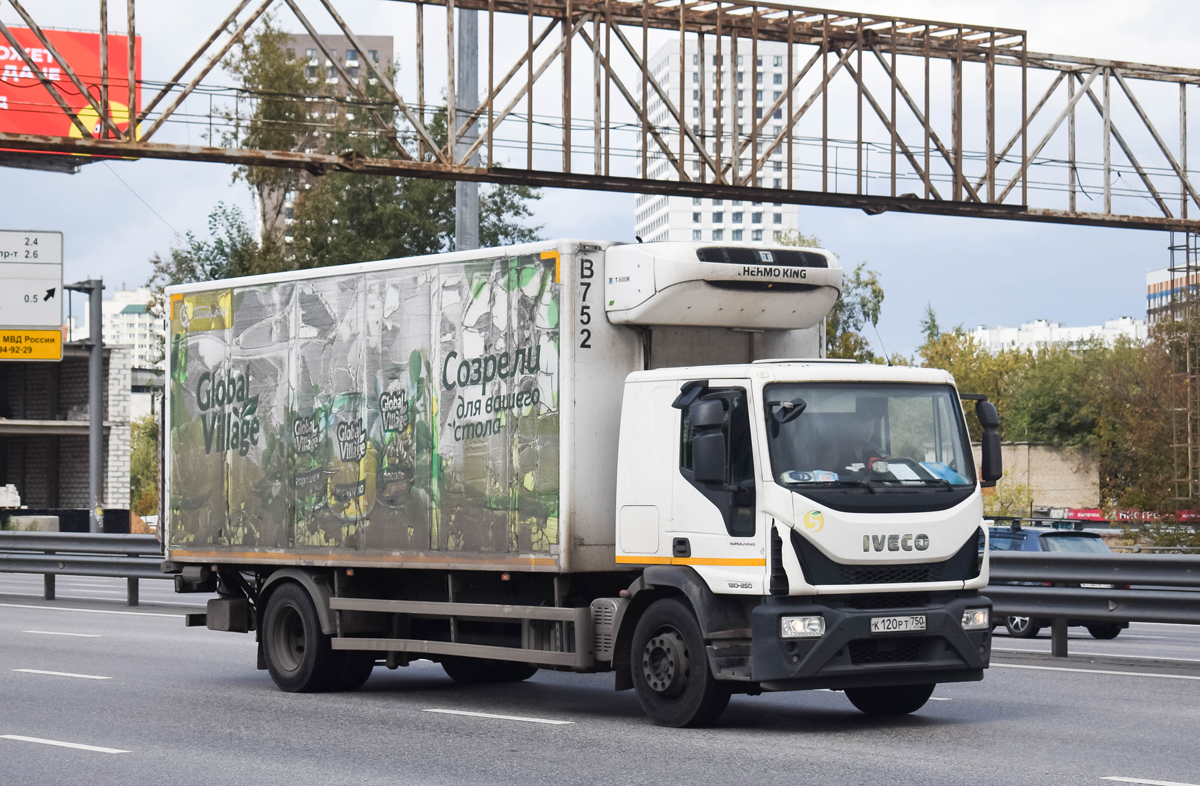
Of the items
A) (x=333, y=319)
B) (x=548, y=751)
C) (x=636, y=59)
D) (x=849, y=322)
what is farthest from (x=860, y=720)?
(x=849, y=322)

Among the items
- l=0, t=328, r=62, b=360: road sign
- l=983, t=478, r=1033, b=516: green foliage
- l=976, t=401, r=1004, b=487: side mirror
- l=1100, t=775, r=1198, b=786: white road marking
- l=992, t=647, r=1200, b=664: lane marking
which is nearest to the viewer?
l=1100, t=775, r=1198, b=786: white road marking

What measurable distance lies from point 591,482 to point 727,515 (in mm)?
1263

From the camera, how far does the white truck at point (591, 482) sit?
10.0m

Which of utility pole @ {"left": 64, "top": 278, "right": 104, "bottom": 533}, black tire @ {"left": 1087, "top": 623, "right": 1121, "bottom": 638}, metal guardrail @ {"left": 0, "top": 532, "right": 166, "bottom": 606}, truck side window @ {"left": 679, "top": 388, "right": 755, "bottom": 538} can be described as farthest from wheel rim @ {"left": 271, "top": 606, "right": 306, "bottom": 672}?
utility pole @ {"left": 64, "top": 278, "right": 104, "bottom": 533}

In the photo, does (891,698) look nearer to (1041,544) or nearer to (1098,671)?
(1098,671)

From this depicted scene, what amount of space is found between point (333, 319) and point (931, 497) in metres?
5.08

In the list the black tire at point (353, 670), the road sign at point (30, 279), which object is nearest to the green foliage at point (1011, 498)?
the road sign at point (30, 279)

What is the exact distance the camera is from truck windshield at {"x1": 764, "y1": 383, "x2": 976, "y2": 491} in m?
10.1

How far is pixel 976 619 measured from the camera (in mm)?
10406

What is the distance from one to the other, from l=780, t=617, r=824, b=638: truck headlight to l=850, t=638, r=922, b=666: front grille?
25 centimetres

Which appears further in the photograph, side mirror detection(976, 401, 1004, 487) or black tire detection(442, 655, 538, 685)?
black tire detection(442, 655, 538, 685)

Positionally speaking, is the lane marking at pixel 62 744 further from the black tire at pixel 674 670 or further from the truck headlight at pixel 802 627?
the truck headlight at pixel 802 627

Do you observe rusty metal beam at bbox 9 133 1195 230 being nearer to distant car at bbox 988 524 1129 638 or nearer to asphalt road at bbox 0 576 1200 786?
distant car at bbox 988 524 1129 638

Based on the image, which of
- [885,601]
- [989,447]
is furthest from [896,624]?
→ [989,447]
